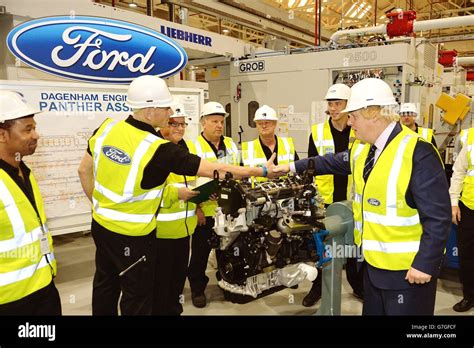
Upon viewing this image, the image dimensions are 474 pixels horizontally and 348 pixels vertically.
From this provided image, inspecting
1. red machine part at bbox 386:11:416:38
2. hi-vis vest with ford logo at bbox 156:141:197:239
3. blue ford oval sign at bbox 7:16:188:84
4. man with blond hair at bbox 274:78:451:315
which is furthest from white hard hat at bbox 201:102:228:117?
red machine part at bbox 386:11:416:38

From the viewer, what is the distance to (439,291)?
3869 millimetres

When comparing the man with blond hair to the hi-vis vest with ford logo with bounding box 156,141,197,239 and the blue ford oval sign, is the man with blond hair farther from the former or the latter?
the blue ford oval sign

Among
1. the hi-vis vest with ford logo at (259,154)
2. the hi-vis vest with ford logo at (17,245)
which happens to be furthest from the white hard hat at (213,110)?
the hi-vis vest with ford logo at (17,245)

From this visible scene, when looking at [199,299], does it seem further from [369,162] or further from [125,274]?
[369,162]

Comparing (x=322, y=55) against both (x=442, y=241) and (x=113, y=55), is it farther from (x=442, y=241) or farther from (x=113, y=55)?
(x=442, y=241)

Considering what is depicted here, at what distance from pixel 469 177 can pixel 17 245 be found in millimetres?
3343

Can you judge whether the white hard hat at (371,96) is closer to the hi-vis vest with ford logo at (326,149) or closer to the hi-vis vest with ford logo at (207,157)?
the hi-vis vest with ford logo at (326,149)

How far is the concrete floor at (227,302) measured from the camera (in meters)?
3.45

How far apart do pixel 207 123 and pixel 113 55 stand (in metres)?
1.37

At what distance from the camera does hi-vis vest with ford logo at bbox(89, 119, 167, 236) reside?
212 cm

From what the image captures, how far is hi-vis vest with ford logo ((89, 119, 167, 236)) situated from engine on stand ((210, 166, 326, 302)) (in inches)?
19.0

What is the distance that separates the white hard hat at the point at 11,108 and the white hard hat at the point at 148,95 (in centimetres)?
60

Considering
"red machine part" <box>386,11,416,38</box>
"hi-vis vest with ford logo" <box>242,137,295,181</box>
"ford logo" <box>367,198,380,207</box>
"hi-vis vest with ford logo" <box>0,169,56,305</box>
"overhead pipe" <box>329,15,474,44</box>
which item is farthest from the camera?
"overhead pipe" <box>329,15,474,44</box>

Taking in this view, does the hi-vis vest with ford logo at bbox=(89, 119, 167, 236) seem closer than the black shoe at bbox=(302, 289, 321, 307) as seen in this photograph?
Yes
